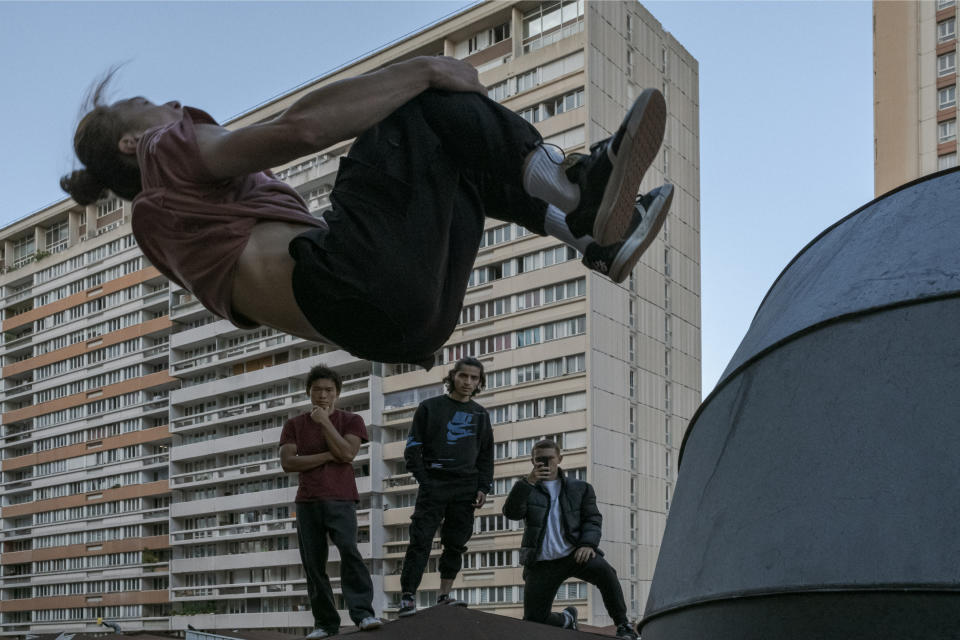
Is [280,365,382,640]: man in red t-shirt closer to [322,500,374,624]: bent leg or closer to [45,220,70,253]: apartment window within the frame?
[322,500,374,624]: bent leg

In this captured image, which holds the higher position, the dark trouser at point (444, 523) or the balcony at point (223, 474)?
the dark trouser at point (444, 523)

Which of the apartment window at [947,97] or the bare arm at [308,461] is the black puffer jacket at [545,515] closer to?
the bare arm at [308,461]

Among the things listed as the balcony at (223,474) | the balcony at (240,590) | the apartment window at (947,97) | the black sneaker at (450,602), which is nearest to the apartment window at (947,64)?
the apartment window at (947,97)

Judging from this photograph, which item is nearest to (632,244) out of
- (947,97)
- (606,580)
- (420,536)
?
(420,536)

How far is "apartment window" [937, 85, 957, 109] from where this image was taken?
175 feet

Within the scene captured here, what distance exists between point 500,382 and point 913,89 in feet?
82.5

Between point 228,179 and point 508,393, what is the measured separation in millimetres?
55991

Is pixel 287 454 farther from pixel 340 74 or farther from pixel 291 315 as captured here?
pixel 340 74

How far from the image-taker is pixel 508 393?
58500 millimetres

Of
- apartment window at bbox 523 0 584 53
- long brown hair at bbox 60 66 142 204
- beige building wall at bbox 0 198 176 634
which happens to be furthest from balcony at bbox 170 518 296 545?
long brown hair at bbox 60 66 142 204

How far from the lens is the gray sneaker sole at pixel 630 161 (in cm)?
270

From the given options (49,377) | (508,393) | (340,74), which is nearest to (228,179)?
(508,393)

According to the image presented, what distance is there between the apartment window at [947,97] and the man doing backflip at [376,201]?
5583cm

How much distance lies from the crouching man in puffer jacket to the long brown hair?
16.8 feet
